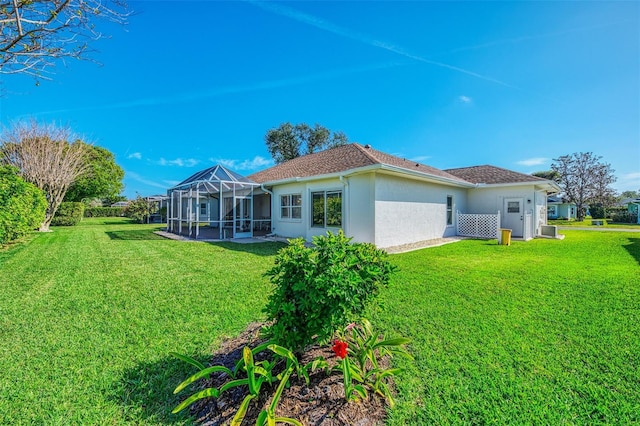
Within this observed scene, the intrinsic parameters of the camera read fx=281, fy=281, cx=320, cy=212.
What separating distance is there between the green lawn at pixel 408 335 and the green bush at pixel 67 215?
746 inches

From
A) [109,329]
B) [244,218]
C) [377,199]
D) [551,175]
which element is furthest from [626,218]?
[109,329]

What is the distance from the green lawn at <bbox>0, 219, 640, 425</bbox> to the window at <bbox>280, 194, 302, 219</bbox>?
6.07 meters

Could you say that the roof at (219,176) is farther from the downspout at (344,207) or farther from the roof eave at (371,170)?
the downspout at (344,207)

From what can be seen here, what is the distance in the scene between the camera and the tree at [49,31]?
183 inches

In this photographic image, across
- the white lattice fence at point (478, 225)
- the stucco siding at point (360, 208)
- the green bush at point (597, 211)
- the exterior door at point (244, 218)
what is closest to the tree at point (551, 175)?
the green bush at point (597, 211)

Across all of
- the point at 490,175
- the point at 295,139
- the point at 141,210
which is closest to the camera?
the point at 490,175

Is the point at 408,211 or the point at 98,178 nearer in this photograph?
the point at 408,211

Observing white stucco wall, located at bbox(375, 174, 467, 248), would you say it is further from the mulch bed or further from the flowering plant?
the mulch bed

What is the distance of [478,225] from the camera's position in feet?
50.0

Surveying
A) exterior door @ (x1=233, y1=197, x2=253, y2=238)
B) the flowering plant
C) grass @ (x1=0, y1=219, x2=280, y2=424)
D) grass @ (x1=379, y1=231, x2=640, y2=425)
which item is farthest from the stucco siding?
the flowering plant

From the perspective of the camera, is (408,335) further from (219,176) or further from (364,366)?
(219,176)

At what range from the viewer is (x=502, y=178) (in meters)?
16.5

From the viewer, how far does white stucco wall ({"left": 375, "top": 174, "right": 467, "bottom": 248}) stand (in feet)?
35.5

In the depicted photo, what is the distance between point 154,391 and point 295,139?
33.5 metres
